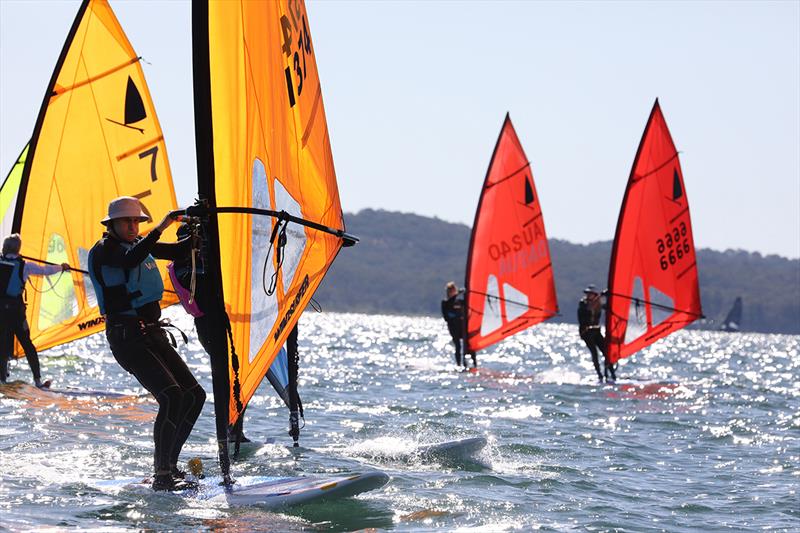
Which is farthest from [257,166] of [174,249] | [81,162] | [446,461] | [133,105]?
[133,105]

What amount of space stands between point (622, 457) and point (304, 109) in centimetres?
458

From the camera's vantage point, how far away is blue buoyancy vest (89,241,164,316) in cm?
693

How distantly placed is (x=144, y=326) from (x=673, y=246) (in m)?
16.0

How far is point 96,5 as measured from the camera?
1441cm

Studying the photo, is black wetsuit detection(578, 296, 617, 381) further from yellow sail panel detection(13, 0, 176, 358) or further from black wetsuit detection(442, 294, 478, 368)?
yellow sail panel detection(13, 0, 176, 358)

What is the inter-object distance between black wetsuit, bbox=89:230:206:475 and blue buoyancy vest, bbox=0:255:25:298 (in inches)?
256

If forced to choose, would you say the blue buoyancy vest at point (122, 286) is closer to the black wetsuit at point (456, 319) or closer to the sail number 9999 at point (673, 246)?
the sail number 9999 at point (673, 246)

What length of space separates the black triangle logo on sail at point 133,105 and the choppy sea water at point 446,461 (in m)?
3.36

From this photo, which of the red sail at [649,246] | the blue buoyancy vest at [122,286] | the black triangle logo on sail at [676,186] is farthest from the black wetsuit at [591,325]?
the blue buoyancy vest at [122,286]

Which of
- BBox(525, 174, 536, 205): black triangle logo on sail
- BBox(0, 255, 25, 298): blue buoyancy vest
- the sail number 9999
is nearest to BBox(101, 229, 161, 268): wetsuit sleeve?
BBox(0, 255, 25, 298): blue buoyancy vest

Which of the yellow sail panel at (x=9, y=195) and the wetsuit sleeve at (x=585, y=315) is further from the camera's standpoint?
the wetsuit sleeve at (x=585, y=315)

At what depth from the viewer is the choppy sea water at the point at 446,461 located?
274 inches

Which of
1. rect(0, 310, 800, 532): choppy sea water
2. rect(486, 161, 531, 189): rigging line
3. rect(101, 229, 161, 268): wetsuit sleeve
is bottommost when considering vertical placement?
rect(0, 310, 800, 532): choppy sea water

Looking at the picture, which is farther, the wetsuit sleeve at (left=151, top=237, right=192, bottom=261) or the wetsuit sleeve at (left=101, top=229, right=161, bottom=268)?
the wetsuit sleeve at (left=151, top=237, right=192, bottom=261)
